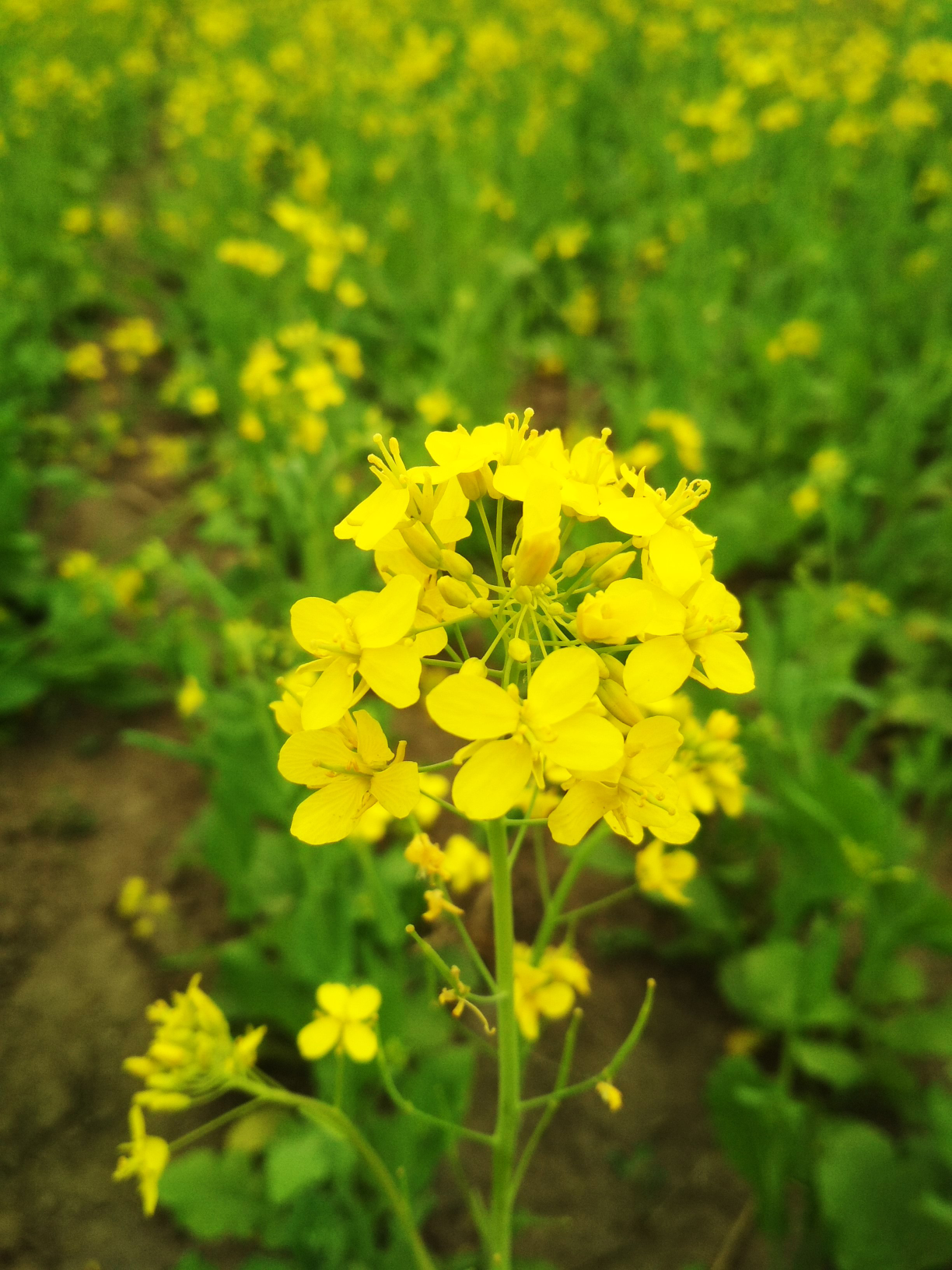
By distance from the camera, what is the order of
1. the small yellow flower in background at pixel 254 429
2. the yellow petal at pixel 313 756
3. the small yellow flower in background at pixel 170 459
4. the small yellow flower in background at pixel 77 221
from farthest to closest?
the small yellow flower in background at pixel 77 221
the small yellow flower in background at pixel 170 459
the small yellow flower in background at pixel 254 429
the yellow petal at pixel 313 756

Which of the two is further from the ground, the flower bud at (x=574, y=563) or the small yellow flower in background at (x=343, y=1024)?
the flower bud at (x=574, y=563)

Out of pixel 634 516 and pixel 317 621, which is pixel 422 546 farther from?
pixel 634 516

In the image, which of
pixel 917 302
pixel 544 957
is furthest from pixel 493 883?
pixel 917 302

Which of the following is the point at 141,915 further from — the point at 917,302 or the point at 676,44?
the point at 676,44

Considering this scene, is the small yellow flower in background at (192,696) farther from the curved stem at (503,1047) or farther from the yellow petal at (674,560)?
the yellow petal at (674,560)

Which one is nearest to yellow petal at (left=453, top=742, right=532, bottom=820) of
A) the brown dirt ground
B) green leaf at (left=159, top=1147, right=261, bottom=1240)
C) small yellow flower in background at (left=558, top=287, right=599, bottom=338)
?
the brown dirt ground

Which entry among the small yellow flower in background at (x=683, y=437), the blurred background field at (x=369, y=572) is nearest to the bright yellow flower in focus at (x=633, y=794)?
the blurred background field at (x=369, y=572)

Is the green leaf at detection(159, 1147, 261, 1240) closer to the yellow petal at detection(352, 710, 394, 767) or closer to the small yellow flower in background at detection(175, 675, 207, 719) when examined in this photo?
the small yellow flower in background at detection(175, 675, 207, 719)
